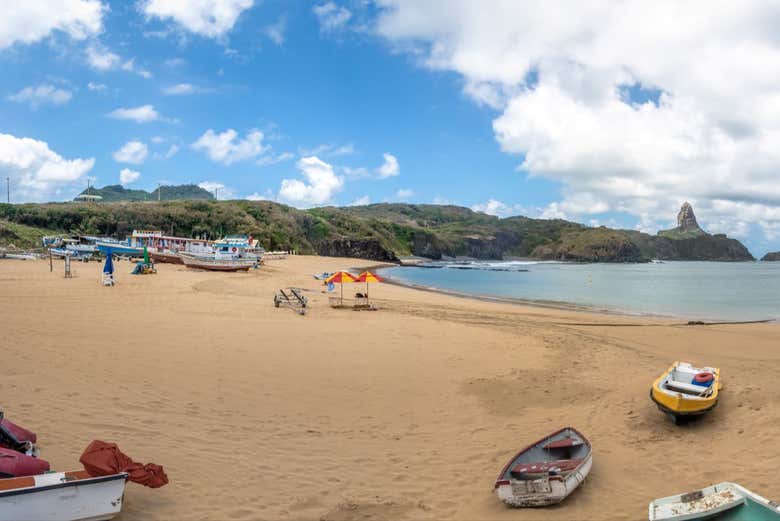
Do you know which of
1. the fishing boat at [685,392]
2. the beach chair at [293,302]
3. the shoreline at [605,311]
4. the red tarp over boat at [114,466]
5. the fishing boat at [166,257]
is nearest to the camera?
the red tarp over boat at [114,466]

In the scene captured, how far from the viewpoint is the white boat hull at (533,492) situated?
6.33m

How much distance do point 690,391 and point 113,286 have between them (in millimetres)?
26368

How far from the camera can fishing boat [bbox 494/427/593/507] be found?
20.8 ft

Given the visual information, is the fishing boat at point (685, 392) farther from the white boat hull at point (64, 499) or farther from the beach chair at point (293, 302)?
the beach chair at point (293, 302)

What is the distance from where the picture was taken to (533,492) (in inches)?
250

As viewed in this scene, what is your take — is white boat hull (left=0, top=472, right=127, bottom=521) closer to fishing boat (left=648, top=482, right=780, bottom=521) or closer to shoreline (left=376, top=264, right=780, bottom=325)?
fishing boat (left=648, top=482, right=780, bottom=521)

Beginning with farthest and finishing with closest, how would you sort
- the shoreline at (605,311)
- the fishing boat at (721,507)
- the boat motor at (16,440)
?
the shoreline at (605,311) < the boat motor at (16,440) < the fishing boat at (721,507)

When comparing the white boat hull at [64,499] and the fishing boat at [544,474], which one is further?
the fishing boat at [544,474]

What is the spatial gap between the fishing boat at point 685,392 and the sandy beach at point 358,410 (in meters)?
0.36

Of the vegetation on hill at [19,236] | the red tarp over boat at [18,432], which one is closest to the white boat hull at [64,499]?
the red tarp over boat at [18,432]

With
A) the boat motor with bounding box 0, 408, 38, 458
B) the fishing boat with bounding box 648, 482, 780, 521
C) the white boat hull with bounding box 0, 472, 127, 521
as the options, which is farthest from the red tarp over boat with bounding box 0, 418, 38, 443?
the fishing boat with bounding box 648, 482, 780, 521

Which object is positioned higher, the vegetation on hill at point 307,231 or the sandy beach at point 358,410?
the vegetation on hill at point 307,231

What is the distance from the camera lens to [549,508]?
6.38 metres

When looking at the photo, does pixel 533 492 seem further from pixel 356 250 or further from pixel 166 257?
pixel 356 250
